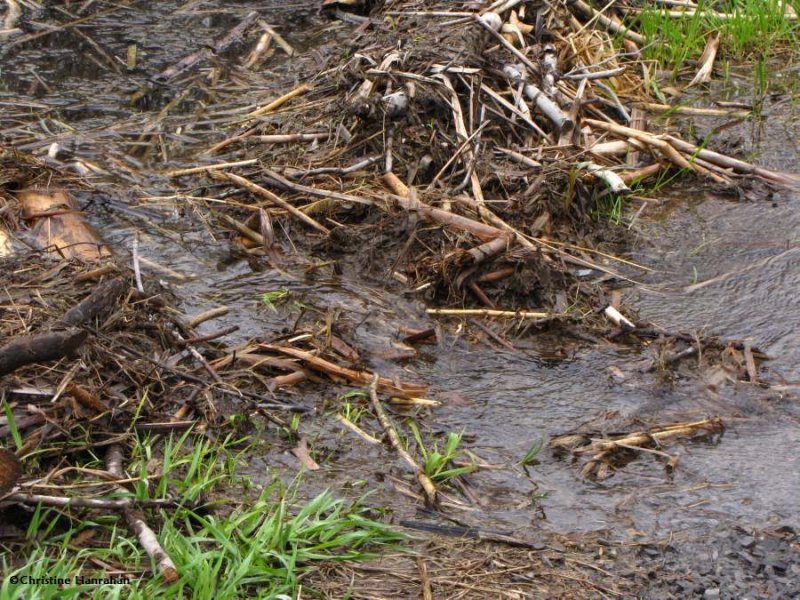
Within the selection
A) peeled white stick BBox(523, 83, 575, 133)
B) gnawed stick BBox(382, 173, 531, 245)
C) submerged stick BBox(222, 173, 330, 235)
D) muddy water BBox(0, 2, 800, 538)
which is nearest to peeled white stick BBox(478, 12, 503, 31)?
peeled white stick BBox(523, 83, 575, 133)

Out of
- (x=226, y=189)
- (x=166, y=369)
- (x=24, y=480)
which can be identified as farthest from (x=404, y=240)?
(x=24, y=480)

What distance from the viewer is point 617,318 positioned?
14.9 feet

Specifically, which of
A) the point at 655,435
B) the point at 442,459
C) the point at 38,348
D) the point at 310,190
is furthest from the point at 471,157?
the point at 38,348

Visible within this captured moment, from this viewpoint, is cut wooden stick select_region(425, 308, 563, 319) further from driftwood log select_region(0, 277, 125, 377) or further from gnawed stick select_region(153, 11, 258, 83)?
gnawed stick select_region(153, 11, 258, 83)

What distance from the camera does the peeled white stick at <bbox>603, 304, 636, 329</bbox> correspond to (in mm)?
4508

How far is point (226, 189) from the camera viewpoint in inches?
219

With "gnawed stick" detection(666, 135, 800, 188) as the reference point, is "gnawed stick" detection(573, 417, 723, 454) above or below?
below

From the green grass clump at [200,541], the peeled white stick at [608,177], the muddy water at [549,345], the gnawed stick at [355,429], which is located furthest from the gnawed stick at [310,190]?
the green grass clump at [200,541]

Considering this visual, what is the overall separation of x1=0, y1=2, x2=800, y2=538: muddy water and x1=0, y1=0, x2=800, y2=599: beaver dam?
0.02 m

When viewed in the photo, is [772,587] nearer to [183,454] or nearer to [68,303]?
[183,454]

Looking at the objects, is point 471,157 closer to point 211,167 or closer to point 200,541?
point 211,167

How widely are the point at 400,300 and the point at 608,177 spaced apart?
1477 millimetres

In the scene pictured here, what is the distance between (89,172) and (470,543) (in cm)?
354

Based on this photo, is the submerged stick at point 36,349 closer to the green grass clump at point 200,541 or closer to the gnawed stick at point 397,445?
the green grass clump at point 200,541
